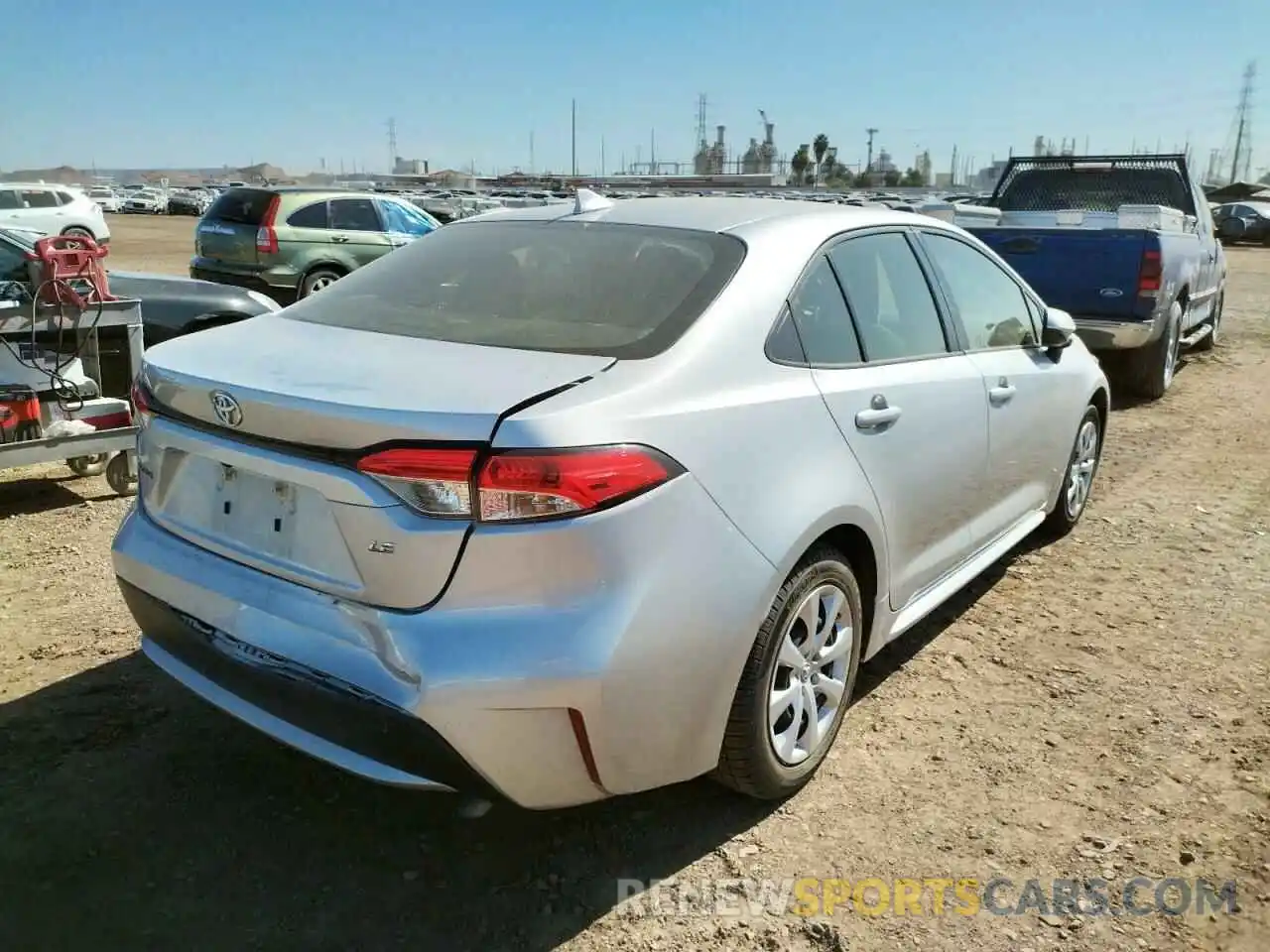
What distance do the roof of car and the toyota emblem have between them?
142cm

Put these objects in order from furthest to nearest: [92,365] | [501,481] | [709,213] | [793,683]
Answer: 1. [92,365]
2. [709,213]
3. [793,683]
4. [501,481]

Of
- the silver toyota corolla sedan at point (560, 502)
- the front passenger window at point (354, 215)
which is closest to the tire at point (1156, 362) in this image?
the silver toyota corolla sedan at point (560, 502)

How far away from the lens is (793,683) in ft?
9.43

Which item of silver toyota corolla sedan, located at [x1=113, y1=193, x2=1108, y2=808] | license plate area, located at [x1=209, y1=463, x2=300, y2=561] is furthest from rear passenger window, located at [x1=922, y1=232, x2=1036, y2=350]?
license plate area, located at [x1=209, y1=463, x2=300, y2=561]

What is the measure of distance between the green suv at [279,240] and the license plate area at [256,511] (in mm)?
10528

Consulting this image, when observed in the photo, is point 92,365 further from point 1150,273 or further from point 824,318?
point 1150,273

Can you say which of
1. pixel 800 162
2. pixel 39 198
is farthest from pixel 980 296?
pixel 800 162

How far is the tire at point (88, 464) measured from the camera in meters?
5.92

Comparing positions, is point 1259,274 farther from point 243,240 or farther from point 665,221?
point 665,221

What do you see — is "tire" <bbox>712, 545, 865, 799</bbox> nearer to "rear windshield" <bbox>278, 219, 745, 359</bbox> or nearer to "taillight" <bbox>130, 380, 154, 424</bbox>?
"rear windshield" <bbox>278, 219, 745, 359</bbox>

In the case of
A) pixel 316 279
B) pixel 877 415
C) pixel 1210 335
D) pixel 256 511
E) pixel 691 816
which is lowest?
pixel 691 816

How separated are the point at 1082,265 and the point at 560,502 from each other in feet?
23.9

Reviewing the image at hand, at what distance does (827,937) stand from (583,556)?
1.12 metres

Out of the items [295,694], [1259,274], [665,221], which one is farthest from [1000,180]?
[1259,274]
